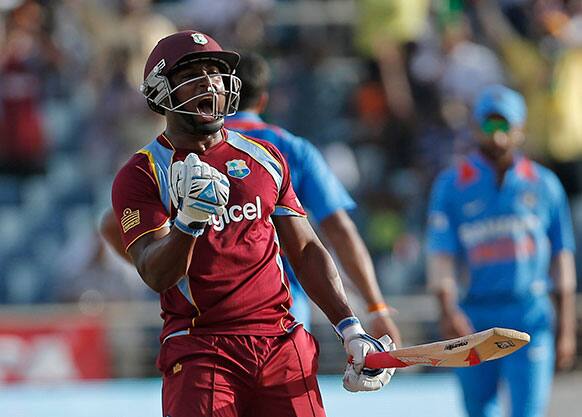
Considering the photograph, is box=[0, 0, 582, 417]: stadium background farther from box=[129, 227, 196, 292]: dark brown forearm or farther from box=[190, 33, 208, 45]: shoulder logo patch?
box=[129, 227, 196, 292]: dark brown forearm

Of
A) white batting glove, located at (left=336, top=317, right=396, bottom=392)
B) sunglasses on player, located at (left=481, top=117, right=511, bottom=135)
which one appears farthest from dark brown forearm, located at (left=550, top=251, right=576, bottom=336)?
white batting glove, located at (left=336, top=317, right=396, bottom=392)

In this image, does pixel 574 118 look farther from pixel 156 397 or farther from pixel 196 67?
pixel 196 67

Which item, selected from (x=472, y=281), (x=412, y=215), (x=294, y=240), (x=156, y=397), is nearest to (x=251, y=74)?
(x=294, y=240)

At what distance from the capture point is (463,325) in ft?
25.2

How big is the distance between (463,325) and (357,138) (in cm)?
641

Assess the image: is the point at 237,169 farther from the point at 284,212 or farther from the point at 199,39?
the point at 199,39

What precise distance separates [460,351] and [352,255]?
1639 mm

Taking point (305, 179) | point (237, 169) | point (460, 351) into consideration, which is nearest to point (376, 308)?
point (305, 179)

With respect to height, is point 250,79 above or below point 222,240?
above

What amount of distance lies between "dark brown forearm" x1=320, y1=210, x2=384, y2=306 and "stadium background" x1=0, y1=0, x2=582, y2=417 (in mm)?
6606

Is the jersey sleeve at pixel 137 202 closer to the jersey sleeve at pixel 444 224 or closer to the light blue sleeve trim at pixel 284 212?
the light blue sleeve trim at pixel 284 212

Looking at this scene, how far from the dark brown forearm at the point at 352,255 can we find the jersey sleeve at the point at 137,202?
166 centimetres

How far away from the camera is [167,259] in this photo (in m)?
4.12

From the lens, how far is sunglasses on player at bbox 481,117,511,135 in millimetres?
7840
